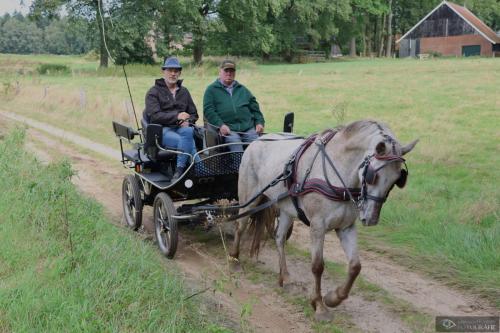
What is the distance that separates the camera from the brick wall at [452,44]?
200ft

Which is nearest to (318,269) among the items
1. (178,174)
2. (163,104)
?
(178,174)

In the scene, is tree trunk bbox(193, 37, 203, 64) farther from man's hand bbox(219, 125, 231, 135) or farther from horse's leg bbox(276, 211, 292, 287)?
horse's leg bbox(276, 211, 292, 287)

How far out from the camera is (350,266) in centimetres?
454

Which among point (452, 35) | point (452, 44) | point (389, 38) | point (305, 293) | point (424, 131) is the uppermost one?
point (389, 38)

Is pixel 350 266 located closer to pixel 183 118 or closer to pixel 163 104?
pixel 183 118

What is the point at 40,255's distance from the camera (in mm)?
4859

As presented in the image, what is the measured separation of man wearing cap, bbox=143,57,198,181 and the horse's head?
283 cm

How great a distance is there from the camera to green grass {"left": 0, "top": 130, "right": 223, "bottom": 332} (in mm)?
3641

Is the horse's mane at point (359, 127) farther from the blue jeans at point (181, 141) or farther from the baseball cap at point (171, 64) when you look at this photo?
the baseball cap at point (171, 64)

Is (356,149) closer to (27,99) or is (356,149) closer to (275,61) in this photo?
(27,99)

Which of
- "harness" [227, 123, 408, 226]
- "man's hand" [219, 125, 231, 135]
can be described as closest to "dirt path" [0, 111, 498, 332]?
"harness" [227, 123, 408, 226]

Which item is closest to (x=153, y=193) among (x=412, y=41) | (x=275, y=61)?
(x=275, y=61)

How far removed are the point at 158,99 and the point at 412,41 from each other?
6469cm

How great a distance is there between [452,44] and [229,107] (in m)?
62.8
